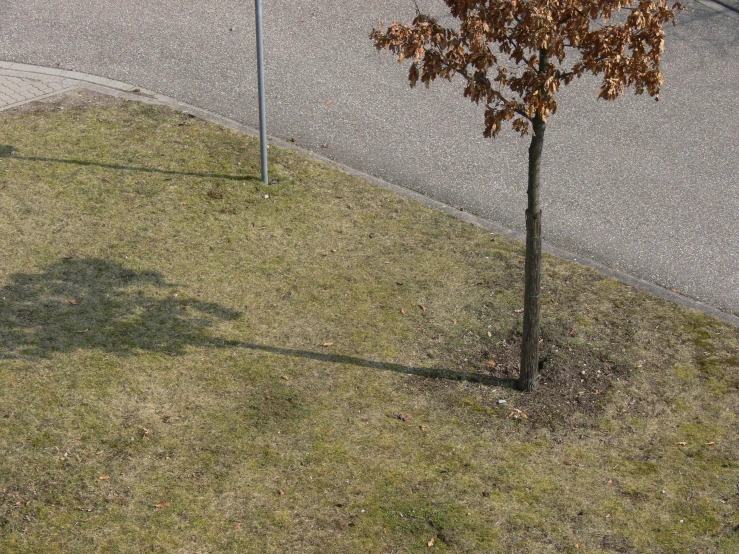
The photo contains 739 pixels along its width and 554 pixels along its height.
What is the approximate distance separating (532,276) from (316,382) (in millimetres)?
1675

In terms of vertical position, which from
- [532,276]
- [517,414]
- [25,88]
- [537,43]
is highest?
[537,43]

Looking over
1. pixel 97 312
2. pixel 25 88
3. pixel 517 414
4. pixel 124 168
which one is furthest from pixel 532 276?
pixel 25 88

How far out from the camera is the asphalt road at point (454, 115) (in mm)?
8734

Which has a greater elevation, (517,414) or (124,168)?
(124,168)

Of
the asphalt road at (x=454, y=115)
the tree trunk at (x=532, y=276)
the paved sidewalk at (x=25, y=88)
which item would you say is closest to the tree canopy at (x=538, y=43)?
the tree trunk at (x=532, y=276)

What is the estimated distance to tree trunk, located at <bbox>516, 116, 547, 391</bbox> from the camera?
19.7 feet

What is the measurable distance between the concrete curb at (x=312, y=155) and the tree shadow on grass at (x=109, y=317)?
6.03 feet

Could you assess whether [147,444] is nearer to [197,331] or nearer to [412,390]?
[197,331]

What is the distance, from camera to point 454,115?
1048 centimetres

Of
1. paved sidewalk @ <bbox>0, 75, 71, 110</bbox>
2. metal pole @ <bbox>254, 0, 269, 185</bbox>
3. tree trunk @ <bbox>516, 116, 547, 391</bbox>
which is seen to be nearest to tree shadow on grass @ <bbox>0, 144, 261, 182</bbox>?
metal pole @ <bbox>254, 0, 269, 185</bbox>

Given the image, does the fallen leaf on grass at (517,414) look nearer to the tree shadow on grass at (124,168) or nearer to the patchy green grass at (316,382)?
the patchy green grass at (316,382)

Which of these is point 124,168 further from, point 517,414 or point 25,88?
point 517,414

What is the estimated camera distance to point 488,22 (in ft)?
17.6

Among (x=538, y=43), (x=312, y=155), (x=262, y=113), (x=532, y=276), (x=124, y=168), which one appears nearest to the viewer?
(x=538, y=43)
